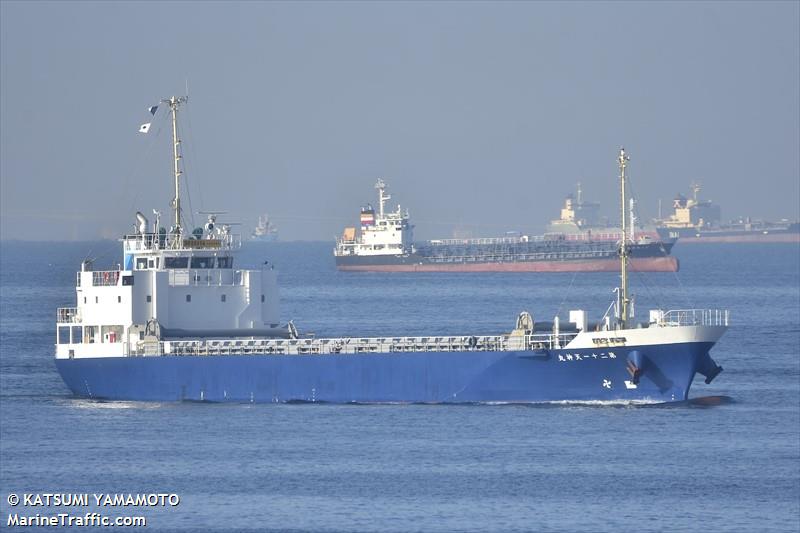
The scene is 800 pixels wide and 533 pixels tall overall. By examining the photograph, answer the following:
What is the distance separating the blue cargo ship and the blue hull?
0.10ft

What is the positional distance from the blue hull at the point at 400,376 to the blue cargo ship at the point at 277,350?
32mm

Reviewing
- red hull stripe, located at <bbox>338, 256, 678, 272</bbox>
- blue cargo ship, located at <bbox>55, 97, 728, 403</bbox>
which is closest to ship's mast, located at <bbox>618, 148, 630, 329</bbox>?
blue cargo ship, located at <bbox>55, 97, 728, 403</bbox>

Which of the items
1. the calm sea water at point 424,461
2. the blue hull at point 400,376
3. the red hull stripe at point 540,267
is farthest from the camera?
the red hull stripe at point 540,267

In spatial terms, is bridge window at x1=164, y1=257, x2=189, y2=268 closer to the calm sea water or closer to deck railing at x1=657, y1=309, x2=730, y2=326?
the calm sea water

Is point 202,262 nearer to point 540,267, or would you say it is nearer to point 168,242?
point 168,242

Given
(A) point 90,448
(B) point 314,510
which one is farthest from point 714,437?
(A) point 90,448

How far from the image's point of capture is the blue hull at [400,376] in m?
47.7

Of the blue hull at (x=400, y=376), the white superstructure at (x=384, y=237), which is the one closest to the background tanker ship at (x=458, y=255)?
the white superstructure at (x=384, y=237)

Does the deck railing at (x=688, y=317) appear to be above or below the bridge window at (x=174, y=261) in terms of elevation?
below

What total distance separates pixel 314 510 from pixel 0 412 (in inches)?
→ 731

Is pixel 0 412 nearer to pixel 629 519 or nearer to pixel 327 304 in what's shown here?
pixel 629 519

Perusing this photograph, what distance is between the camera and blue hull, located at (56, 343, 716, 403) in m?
47.7

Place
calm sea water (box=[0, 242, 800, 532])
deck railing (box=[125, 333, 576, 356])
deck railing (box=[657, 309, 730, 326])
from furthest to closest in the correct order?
deck railing (box=[125, 333, 576, 356]) → deck railing (box=[657, 309, 730, 326]) → calm sea water (box=[0, 242, 800, 532])

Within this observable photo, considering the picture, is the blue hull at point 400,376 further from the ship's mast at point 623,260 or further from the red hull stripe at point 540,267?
the red hull stripe at point 540,267
